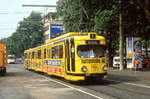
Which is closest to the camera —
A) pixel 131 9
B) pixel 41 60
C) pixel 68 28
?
pixel 41 60

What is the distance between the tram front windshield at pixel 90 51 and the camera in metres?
19.9

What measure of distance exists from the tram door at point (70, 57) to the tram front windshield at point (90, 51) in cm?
46

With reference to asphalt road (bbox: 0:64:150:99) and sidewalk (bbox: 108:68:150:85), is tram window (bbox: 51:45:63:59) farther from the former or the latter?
sidewalk (bbox: 108:68:150:85)

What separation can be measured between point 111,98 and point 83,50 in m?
6.73

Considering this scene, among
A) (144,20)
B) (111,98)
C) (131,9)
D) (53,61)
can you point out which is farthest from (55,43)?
(144,20)

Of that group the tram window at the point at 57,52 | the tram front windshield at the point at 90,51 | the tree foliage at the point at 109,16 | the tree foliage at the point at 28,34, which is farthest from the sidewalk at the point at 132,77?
the tree foliage at the point at 28,34

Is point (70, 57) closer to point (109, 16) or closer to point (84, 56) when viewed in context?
point (84, 56)

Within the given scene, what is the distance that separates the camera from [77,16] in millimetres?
48125

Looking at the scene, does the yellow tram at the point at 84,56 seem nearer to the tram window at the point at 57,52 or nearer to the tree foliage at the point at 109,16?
the tram window at the point at 57,52

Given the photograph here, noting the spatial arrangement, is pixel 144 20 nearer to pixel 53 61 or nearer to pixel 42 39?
pixel 53 61

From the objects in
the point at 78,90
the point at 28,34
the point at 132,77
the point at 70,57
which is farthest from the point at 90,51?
the point at 28,34

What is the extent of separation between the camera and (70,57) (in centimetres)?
2030

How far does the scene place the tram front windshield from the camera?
19.9m

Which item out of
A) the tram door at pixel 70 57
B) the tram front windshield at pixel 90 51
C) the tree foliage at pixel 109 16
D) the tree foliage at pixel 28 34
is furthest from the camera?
the tree foliage at pixel 28 34
